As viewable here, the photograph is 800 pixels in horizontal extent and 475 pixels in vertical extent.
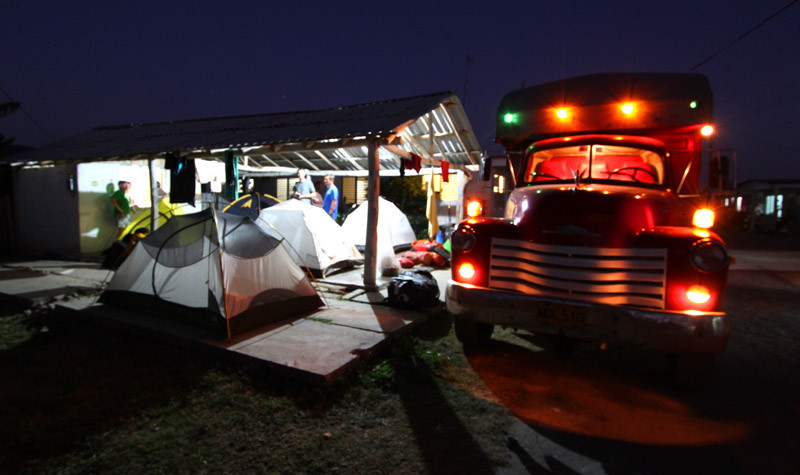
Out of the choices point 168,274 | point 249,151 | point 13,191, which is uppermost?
point 249,151

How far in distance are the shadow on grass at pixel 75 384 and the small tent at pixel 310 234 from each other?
3.40 metres

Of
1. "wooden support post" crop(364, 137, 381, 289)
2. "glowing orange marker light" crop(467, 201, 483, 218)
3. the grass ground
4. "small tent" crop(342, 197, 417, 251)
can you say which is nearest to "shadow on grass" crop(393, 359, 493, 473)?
the grass ground

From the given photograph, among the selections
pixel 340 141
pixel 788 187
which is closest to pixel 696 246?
pixel 340 141

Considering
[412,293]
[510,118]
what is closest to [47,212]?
[412,293]

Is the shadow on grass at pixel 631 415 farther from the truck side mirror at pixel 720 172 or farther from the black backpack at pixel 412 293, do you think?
the truck side mirror at pixel 720 172

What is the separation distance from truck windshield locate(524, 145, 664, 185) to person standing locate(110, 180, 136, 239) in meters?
9.59

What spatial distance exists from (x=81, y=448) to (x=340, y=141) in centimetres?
538

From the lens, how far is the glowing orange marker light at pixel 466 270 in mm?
3906

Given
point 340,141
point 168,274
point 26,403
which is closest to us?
point 26,403

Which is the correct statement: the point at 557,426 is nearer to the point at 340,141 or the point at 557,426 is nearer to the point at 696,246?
the point at 696,246

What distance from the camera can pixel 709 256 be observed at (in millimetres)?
3086

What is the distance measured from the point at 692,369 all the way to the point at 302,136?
6.53 m

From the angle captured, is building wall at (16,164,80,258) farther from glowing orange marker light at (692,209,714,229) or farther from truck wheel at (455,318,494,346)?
glowing orange marker light at (692,209,714,229)

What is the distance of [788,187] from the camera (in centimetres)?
2744
